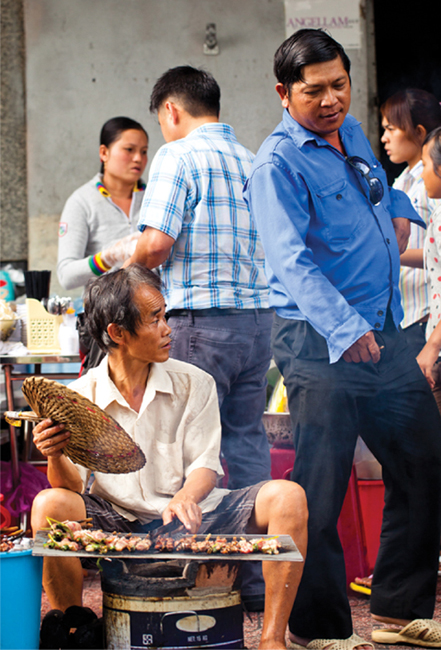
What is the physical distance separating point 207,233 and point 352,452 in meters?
0.77

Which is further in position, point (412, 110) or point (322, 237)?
point (412, 110)

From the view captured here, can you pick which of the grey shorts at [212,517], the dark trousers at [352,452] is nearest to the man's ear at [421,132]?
the dark trousers at [352,452]

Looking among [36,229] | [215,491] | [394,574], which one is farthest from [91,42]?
[394,574]

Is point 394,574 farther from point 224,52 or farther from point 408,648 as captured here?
point 224,52

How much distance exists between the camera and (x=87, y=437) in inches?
69.6

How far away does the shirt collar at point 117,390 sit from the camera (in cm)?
188

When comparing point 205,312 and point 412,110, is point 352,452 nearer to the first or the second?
point 205,312

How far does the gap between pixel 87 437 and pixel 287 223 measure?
2.57 feet

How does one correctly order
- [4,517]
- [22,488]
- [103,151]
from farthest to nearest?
[22,488] < [4,517] < [103,151]

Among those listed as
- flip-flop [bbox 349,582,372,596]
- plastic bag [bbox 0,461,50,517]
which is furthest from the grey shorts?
plastic bag [bbox 0,461,50,517]

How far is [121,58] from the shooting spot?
2143 mm

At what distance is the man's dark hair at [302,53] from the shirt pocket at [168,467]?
3.50 ft

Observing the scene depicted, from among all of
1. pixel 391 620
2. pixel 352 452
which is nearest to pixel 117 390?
pixel 352 452

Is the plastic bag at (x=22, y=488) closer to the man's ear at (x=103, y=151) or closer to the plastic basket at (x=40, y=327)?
the plastic basket at (x=40, y=327)
